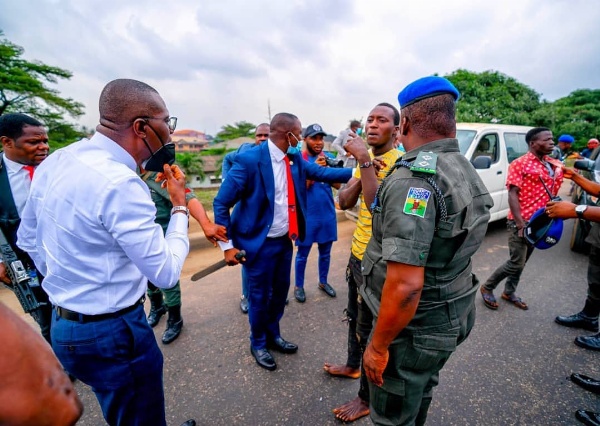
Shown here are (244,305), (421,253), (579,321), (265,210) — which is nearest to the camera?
(421,253)

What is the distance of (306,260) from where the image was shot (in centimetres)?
361

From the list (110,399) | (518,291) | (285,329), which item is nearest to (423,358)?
(110,399)

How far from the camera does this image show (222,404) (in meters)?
2.19

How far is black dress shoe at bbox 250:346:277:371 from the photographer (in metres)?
2.50

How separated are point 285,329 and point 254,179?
1.60 meters

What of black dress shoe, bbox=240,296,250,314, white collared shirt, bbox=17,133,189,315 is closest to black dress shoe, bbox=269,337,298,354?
black dress shoe, bbox=240,296,250,314

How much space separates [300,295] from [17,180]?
2785 mm

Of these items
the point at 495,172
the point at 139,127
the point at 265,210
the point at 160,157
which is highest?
the point at 139,127

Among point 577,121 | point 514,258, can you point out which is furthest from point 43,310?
point 577,121

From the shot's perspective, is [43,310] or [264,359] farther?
[264,359]

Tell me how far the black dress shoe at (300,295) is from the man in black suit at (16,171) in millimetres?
2315

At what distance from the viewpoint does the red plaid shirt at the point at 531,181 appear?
3166 millimetres

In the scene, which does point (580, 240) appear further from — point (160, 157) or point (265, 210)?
point (160, 157)

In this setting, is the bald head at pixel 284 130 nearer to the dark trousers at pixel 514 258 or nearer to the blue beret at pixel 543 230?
the blue beret at pixel 543 230
